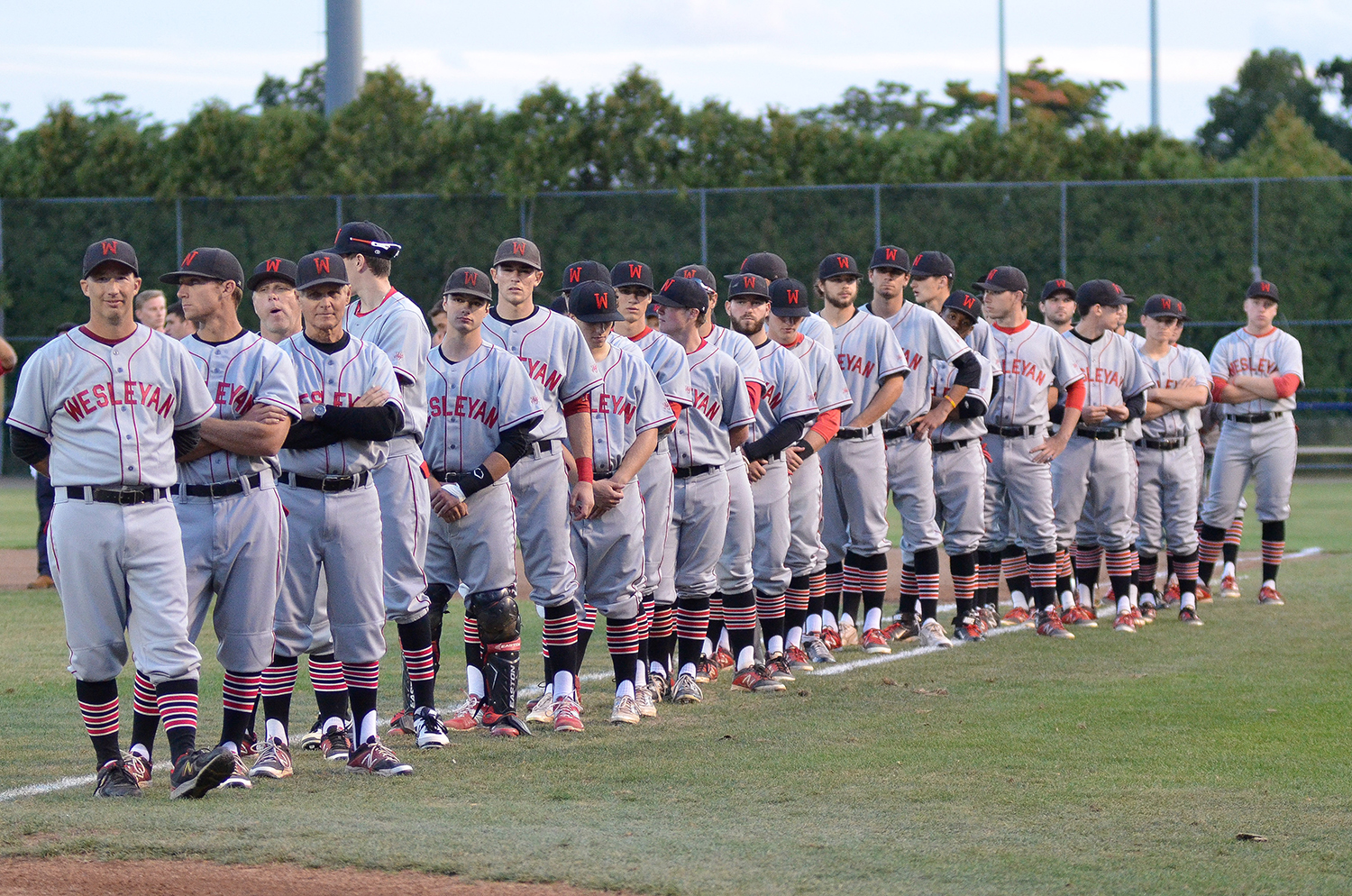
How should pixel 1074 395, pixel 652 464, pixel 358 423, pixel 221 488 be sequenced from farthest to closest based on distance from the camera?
1. pixel 1074 395
2. pixel 652 464
3. pixel 358 423
4. pixel 221 488

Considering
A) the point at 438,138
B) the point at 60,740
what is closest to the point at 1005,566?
the point at 60,740

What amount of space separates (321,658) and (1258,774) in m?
3.49

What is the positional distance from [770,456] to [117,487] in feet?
11.9

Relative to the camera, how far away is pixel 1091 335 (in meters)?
10.1

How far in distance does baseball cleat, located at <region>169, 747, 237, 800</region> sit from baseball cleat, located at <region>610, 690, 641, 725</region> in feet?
6.37

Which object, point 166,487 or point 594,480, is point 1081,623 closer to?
point 594,480

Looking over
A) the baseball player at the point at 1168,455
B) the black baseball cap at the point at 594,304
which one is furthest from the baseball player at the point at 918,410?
the black baseball cap at the point at 594,304

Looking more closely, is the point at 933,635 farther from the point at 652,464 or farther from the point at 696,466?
the point at 652,464

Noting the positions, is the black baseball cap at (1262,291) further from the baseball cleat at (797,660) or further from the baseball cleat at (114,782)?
the baseball cleat at (114,782)

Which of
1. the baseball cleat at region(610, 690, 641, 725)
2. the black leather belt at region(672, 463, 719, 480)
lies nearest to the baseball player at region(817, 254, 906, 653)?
the black leather belt at region(672, 463, 719, 480)

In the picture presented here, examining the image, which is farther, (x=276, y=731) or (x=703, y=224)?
(x=703, y=224)

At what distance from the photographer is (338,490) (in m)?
5.77

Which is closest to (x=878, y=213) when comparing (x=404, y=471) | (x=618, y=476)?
(x=618, y=476)

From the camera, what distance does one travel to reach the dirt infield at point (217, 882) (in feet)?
13.9
